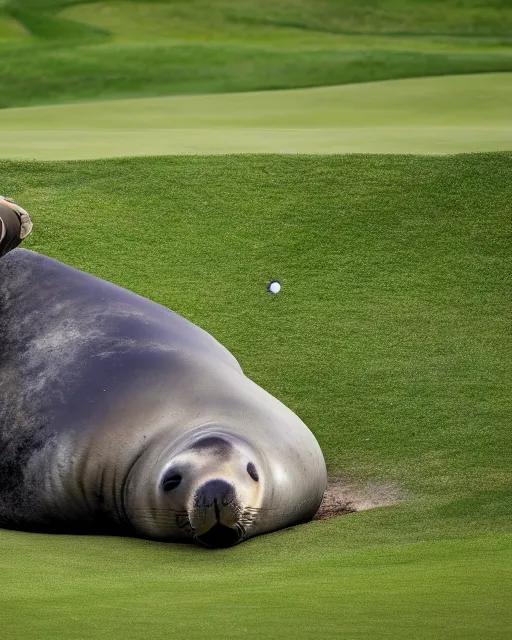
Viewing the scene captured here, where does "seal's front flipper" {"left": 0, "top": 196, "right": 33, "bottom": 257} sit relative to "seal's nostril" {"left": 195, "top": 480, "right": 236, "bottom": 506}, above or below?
above

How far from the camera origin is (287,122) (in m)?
18.4

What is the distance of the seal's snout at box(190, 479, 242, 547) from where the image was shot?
5848 millimetres

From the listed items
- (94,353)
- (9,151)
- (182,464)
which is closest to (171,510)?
(182,464)

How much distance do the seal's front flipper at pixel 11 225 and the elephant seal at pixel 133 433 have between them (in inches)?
11.9

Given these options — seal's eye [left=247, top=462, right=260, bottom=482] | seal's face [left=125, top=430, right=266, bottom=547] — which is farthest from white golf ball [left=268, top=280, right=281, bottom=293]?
seal's eye [left=247, top=462, right=260, bottom=482]

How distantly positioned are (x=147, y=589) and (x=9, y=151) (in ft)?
32.5

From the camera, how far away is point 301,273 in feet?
35.9

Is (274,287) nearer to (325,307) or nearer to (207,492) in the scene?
(325,307)

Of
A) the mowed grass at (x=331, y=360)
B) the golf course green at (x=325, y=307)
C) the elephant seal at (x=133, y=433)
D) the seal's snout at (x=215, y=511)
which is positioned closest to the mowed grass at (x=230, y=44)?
the golf course green at (x=325, y=307)

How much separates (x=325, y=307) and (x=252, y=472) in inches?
174

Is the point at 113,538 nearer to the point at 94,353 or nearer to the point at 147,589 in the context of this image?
the point at 94,353

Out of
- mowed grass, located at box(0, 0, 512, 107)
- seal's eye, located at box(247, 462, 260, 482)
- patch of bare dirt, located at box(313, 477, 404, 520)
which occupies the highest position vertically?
mowed grass, located at box(0, 0, 512, 107)

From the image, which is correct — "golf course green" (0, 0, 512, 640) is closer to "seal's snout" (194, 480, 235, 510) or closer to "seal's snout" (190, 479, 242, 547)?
"seal's snout" (190, 479, 242, 547)

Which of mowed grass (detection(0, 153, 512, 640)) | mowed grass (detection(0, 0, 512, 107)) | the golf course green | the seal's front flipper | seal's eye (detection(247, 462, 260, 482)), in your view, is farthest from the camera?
mowed grass (detection(0, 0, 512, 107))
